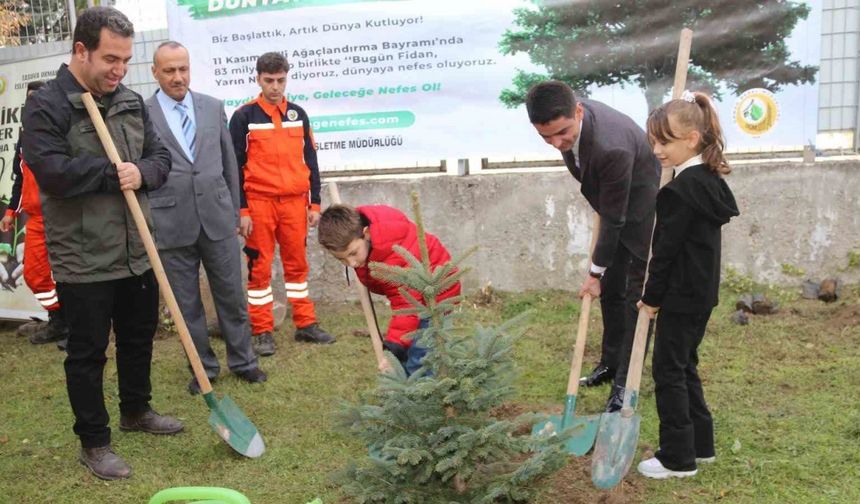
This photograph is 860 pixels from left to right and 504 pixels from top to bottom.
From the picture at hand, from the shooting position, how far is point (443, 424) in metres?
2.90

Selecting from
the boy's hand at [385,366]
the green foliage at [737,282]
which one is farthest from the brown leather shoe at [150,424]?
the green foliage at [737,282]

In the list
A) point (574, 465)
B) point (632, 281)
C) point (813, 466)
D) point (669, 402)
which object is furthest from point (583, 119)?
point (813, 466)

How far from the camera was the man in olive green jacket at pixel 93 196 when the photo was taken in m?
3.52

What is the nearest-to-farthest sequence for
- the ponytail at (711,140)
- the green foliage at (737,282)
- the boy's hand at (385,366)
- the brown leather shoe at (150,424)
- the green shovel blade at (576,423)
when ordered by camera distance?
the boy's hand at (385,366) → the ponytail at (711,140) → the green shovel blade at (576,423) → the brown leather shoe at (150,424) → the green foliage at (737,282)

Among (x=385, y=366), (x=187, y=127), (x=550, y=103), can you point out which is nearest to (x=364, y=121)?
(x=187, y=127)

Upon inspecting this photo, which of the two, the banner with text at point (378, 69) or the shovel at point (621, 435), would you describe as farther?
the banner with text at point (378, 69)

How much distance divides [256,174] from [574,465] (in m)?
3.05

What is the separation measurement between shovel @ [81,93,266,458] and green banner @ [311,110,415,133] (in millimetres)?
3085

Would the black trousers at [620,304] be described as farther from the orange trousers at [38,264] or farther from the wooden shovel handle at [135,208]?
the orange trousers at [38,264]

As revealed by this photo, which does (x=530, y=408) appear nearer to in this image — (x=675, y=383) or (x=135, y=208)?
(x=675, y=383)

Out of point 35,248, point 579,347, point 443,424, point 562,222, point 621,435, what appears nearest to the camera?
point 443,424

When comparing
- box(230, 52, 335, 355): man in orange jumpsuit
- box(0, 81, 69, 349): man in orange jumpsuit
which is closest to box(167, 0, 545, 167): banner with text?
box(230, 52, 335, 355): man in orange jumpsuit

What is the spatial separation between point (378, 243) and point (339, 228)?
0.61ft

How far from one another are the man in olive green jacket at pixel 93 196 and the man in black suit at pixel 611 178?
71.8 inches
